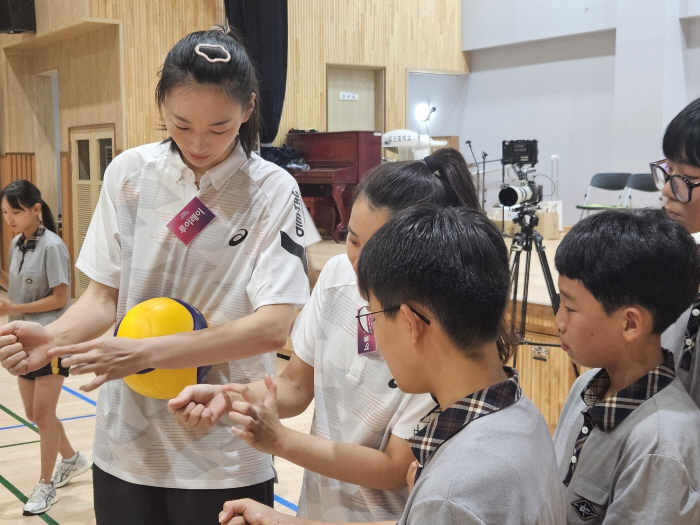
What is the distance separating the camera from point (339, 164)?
8.52 metres

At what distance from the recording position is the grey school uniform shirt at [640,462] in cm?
112

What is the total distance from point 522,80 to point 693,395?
991 centimetres

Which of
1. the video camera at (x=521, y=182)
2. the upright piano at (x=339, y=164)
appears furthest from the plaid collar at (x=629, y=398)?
the upright piano at (x=339, y=164)

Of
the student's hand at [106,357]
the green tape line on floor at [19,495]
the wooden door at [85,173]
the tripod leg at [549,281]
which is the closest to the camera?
the student's hand at [106,357]

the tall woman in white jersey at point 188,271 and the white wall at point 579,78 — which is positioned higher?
the white wall at point 579,78

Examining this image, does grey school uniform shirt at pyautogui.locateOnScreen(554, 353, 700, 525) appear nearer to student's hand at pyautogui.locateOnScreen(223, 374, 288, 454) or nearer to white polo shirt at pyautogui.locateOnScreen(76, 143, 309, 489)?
student's hand at pyautogui.locateOnScreen(223, 374, 288, 454)

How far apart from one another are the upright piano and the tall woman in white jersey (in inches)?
261

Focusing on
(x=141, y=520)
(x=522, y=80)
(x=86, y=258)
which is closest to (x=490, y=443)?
(x=141, y=520)

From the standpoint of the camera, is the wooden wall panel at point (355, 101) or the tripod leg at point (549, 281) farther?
the wooden wall panel at point (355, 101)

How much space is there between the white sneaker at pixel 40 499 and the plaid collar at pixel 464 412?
291 cm

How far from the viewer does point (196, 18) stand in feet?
25.6

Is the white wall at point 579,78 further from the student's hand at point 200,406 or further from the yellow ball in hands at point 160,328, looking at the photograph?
the student's hand at point 200,406

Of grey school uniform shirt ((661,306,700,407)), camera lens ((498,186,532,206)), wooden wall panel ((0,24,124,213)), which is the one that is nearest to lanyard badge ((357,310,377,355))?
grey school uniform shirt ((661,306,700,407))

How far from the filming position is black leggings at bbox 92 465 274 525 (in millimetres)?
1538
